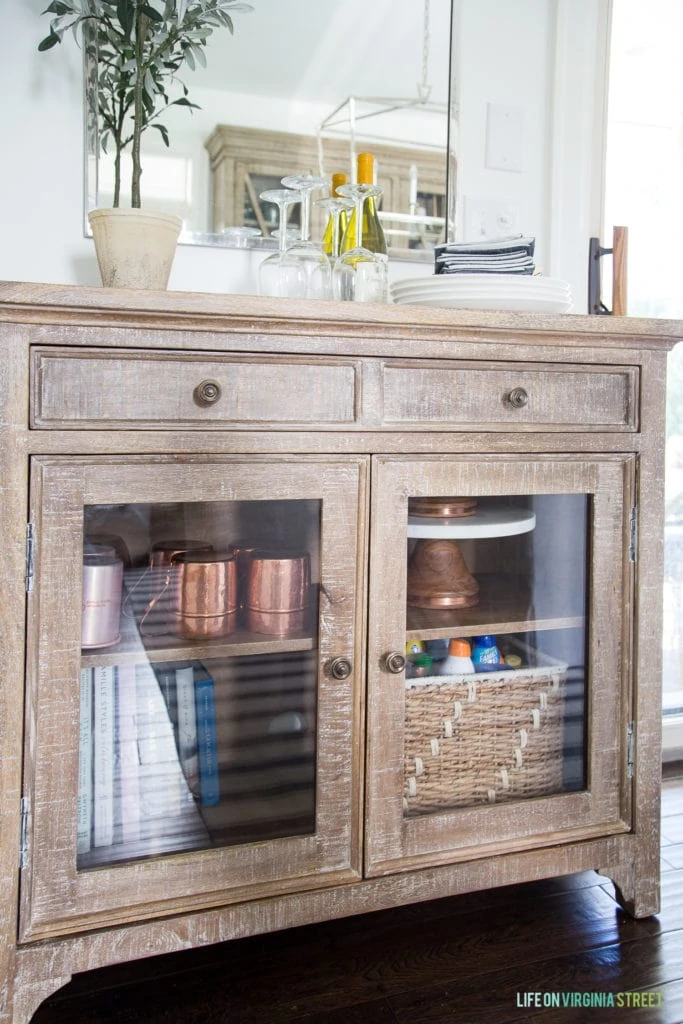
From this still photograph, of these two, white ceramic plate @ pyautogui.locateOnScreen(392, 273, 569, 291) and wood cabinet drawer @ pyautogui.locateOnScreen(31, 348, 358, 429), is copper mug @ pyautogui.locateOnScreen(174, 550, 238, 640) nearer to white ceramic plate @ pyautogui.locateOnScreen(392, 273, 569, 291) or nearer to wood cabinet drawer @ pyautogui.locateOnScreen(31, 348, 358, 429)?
wood cabinet drawer @ pyautogui.locateOnScreen(31, 348, 358, 429)

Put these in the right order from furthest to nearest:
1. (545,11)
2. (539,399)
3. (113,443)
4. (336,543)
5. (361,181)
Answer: (545,11), (361,181), (539,399), (336,543), (113,443)

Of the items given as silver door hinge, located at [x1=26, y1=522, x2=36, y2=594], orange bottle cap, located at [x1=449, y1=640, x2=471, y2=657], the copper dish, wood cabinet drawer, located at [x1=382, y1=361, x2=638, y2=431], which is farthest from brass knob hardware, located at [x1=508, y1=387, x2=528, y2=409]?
silver door hinge, located at [x1=26, y1=522, x2=36, y2=594]

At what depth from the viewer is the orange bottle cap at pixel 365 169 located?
4.62ft

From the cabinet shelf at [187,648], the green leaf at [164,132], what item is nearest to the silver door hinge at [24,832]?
the cabinet shelf at [187,648]

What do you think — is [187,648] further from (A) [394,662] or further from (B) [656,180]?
(B) [656,180]

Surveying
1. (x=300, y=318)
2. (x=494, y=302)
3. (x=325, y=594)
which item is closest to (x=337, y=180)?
(x=494, y=302)

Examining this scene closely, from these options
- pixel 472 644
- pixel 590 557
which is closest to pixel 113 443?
pixel 472 644

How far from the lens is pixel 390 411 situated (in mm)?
1172

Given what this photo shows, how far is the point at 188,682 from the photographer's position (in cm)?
114

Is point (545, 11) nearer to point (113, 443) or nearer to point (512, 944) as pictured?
point (113, 443)

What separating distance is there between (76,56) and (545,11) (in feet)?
3.25

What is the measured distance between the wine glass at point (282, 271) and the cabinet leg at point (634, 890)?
1074mm

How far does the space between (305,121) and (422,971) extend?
4.76 ft

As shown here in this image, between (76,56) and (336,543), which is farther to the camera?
(76,56)
